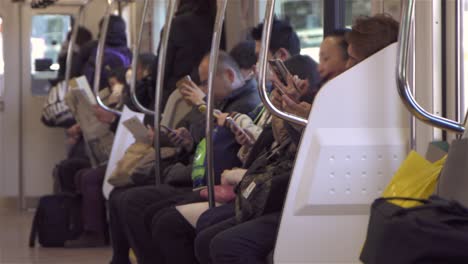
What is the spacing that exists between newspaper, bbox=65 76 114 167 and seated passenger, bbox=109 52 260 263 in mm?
1846

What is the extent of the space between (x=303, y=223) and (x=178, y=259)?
118 centimetres

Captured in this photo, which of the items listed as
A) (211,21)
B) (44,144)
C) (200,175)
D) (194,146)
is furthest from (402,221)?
(44,144)

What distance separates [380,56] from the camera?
134 inches

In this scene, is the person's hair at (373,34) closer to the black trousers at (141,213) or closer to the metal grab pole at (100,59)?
the black trousers at (141,213)

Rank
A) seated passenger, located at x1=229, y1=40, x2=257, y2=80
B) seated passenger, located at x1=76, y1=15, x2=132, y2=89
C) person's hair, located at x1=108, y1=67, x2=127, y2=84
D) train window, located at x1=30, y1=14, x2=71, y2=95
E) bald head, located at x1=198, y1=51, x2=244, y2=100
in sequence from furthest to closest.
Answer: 1. train window, located at x1=30, y1=14, x2=71, y2=95
2. seated passenger, located at x1=76, y1=15, x2=132, y2=89
3. person's hair, located at x1=108, y1=67, x2=127, y2=84
4. seated passenger, located at x1=229, y1=40, x2=257, y2=80
5. bald head, located at x1=198, y1=51, x2=244, y2=100

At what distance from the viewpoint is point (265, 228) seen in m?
3.59

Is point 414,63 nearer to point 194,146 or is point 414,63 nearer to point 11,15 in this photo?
point 194,146

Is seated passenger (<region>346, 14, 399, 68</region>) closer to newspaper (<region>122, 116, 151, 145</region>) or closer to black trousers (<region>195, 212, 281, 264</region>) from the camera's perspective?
black trousers (<region>195, 212, 281, 264</region>)

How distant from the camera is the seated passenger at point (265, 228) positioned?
3541 mm

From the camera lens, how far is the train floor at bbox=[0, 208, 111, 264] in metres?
6.62

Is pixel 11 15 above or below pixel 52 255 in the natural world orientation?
above

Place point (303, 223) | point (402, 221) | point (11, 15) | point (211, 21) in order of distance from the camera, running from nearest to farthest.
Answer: point (402, 221), point (303, 223), point (211, 21), point (11, 15)

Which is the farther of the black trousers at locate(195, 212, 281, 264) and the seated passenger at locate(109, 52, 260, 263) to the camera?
the seated passenger at locate(109, 52, 260, 263)

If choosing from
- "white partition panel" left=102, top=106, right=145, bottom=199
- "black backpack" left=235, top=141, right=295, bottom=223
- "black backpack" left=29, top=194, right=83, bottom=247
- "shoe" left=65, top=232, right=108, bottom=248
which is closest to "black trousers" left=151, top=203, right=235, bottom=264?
"black backpack" left=235, top=141, right=295, bottom=223
